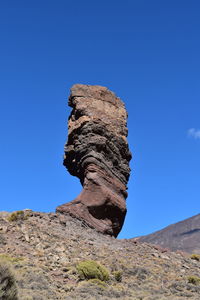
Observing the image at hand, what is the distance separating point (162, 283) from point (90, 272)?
3.38 meters

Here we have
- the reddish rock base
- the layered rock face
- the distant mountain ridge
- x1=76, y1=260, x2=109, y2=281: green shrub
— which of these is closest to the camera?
x1=76, y1=260, x2=109, y2=281: green shrub

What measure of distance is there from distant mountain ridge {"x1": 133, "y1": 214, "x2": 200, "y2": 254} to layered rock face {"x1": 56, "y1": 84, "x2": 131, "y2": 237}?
3256 inches

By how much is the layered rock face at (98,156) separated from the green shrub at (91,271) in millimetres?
6912

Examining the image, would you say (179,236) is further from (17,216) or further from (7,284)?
(7,284)

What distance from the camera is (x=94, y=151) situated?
25.2m

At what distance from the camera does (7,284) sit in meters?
9.62

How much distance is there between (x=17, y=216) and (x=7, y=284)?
10.8m

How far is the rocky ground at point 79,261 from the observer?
13.2 metres

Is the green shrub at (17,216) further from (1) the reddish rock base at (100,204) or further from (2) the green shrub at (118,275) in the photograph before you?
(2) the green shrub at (118,275)

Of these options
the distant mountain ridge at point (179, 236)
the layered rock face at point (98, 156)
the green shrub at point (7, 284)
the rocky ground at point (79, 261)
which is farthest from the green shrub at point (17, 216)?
the distant mountain ridge at point (179, 236)

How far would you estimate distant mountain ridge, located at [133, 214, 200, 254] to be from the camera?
110 m

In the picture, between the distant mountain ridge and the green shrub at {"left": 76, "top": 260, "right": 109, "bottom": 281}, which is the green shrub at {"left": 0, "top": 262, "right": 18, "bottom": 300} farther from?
the distant mountain ridge

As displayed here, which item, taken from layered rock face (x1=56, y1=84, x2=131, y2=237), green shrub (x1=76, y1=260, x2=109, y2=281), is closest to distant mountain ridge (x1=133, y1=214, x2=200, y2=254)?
layered rock face (x1=56, y1=84, x2=131, y2=237)

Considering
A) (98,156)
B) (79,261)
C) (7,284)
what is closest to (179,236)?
(98,156)
